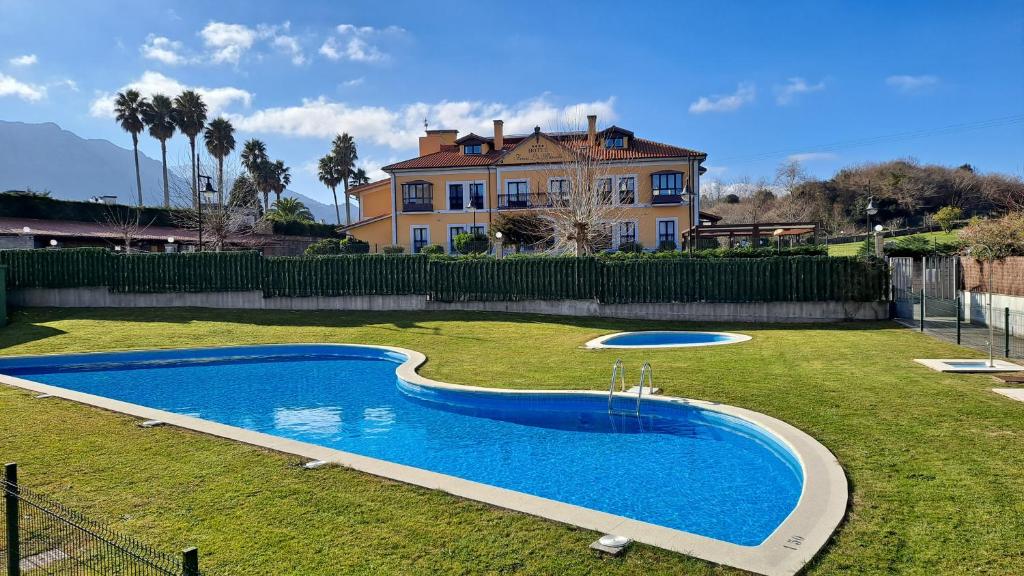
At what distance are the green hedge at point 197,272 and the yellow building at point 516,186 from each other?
61.2 ft

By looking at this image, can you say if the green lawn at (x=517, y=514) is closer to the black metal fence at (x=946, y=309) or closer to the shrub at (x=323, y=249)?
the black metal fence at (x=946, y=309)

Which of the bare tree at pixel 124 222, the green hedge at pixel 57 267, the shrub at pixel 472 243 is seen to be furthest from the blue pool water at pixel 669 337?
the bare tree at pixel 124 222

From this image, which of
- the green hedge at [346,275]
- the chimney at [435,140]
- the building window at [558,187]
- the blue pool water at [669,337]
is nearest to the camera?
the blue pool water at [669,337]

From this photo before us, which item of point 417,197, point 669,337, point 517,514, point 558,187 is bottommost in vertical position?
point 669,337

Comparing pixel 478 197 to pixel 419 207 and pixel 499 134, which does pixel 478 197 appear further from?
pixel 499 134

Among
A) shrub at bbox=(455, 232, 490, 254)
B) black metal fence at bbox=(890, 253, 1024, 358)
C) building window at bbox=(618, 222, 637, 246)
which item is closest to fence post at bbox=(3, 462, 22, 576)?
black metal fence at bbox=(890, 253, 1024, 358)

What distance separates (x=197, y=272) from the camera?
81.0 ft

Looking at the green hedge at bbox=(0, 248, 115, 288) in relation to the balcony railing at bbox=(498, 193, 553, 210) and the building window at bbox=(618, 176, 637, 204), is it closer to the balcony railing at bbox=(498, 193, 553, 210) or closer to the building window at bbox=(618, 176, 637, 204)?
the balcony railing at bbox=(498, 193, 553, 210)

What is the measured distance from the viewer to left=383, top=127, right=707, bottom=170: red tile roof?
40000mm

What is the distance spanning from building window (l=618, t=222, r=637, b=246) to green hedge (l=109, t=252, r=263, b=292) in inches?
931

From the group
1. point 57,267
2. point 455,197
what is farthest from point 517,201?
point 57,267

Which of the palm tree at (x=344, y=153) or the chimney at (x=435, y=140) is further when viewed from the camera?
the palm tree at (x=344, y=153)

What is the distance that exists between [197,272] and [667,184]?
92.5 ft

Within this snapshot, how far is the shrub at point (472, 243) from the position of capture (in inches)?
1462
